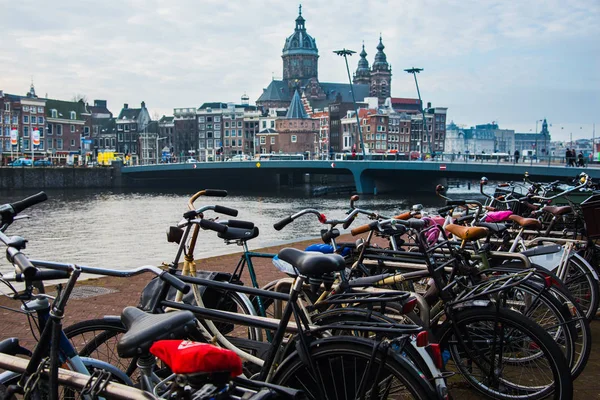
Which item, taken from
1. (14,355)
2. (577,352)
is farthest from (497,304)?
(14,355)

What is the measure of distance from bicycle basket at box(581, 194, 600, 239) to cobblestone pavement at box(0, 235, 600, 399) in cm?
71

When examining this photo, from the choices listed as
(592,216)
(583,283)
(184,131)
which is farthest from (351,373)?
(184,131)

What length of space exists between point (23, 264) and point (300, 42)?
120m

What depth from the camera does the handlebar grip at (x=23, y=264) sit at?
2111mm

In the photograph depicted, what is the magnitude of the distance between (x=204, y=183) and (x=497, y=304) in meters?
60.8

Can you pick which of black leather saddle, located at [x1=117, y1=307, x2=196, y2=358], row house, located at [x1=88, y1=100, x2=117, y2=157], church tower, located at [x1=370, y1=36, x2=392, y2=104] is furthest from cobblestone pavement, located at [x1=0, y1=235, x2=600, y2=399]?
church tower, located at [x1=370, y1=36, x2=392, y2=104]

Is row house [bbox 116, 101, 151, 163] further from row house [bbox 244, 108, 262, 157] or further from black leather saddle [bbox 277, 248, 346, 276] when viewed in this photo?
black leather saddle [bbox 277, 248, 346, 276]

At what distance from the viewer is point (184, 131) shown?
309 ft

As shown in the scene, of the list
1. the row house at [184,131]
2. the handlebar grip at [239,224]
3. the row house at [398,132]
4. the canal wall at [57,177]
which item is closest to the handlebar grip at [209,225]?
the handlebar grip at [239,224]

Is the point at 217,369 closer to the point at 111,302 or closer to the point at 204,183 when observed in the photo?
the point at 111,302

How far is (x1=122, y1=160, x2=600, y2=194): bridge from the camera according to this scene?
39.8 m

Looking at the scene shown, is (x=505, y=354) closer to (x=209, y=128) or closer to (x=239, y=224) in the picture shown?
(x=239, y=224)

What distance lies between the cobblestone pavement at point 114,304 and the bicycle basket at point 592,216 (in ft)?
2.32

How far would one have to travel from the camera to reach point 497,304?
123 inches
